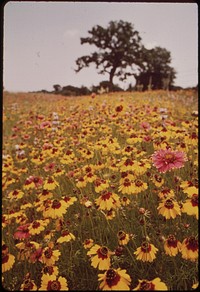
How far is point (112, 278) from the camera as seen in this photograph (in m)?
1.12

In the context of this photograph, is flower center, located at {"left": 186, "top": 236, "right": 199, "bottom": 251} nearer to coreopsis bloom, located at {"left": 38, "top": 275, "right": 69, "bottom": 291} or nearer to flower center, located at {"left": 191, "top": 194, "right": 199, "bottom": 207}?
flower center, located at {"left": 191, "top": 194, "right": 199, "bottom": 207}

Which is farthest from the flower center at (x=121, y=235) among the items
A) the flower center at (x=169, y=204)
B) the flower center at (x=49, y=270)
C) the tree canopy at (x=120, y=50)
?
the tree canopy at (x=120, y=50)

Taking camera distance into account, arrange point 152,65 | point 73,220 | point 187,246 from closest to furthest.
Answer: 1. point 187,246
2. point 73,220
3. point 152,65

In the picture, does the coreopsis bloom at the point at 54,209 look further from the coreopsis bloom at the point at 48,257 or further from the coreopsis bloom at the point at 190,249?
the coreopsis bloom at the point at 190,249

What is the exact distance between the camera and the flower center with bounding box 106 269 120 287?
112 centimetres

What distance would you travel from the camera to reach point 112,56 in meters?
23.0

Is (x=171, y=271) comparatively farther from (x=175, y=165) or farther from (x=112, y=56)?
(x=112, y=56)

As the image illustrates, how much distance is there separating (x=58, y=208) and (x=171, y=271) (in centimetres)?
72

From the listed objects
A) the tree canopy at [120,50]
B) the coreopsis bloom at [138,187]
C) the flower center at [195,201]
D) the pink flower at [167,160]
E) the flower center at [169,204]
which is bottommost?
the flower center at [169,204]

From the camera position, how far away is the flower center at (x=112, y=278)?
1120 millimetres

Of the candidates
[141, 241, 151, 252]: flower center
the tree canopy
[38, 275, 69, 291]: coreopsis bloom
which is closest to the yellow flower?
[38, 275, 69, 291]: coreopsis bloom

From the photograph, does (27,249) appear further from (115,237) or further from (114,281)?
(114,281)

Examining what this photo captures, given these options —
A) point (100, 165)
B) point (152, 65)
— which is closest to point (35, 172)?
point (100, 165)

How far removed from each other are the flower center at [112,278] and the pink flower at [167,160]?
0.59m
